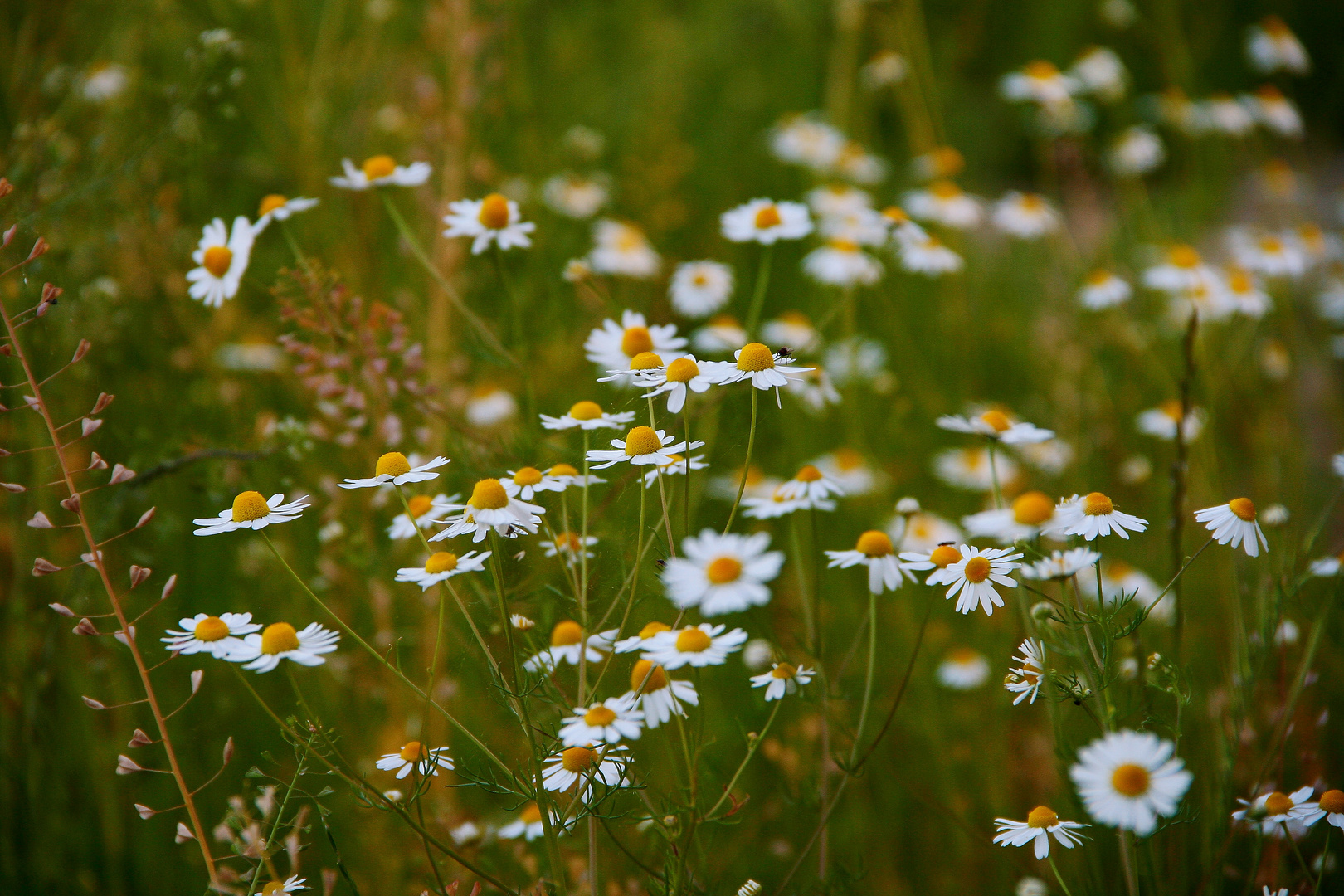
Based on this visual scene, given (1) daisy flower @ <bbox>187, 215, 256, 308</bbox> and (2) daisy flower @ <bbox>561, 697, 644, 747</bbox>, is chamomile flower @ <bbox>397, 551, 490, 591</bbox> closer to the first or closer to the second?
(2) daisy flower @ <bbox>561, 697, 644, 747</bbox>

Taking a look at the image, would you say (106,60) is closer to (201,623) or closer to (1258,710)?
(201,623)

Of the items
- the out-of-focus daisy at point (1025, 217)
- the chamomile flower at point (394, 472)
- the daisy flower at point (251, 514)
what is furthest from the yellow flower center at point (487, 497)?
the out-of-focus daisy at point (1025, 217)

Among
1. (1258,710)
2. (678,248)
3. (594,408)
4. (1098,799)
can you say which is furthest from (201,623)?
(678,248)

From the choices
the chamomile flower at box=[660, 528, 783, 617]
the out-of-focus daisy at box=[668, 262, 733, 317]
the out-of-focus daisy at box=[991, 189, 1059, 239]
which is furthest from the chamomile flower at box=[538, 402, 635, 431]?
the out-of-focus daisy at box=[991, 189, 1059, 239]

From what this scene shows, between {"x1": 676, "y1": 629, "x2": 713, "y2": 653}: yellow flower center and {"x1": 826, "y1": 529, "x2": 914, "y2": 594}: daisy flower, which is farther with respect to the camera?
{"x1": 826, "y1": 529, "x2": 914, "y2": 594}: daisy flower

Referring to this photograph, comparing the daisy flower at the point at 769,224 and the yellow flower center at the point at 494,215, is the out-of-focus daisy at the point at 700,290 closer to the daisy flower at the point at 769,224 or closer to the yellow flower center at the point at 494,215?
the daisy flower at the point at 769,224

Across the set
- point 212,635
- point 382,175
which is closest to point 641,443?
point 212,635
